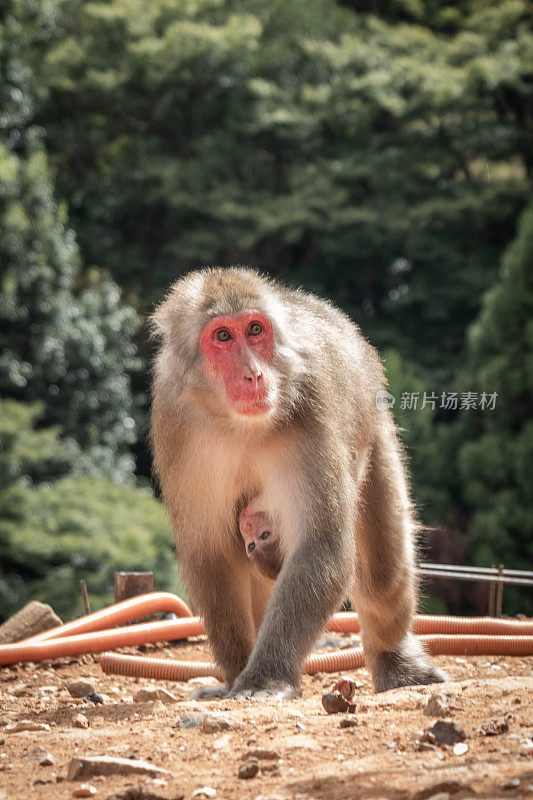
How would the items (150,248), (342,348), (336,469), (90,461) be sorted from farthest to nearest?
1. (150,248)
2. (90,461)
3. (342,348)
4. (336,469)

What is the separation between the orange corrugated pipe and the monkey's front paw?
157 cm

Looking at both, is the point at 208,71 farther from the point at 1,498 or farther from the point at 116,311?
the point at 1,498

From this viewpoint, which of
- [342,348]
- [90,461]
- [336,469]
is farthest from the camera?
[90,461]

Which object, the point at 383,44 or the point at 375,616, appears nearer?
the point at 375,616

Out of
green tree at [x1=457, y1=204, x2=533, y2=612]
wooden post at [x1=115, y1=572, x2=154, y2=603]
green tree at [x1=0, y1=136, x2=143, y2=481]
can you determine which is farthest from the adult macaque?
green tree at [x1=457, y1=204, x2=533, y2=612]

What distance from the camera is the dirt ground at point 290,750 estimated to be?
116 inches

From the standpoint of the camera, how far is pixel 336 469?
15.6ft

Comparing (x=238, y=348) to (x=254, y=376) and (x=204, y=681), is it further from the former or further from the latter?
(x=204, y=681)

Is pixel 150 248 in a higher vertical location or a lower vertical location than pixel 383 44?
lower

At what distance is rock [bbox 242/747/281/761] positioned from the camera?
3.37 metres

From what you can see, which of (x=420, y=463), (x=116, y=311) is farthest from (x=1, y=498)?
(x=420, y=463)

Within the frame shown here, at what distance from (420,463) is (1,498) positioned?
306 inches

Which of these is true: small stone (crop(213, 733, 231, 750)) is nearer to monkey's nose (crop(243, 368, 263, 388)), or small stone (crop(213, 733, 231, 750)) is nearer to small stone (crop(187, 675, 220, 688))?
monkey's nose (crop(243, 368, 263, 388))

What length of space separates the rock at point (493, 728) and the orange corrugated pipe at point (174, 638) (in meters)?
2.69
